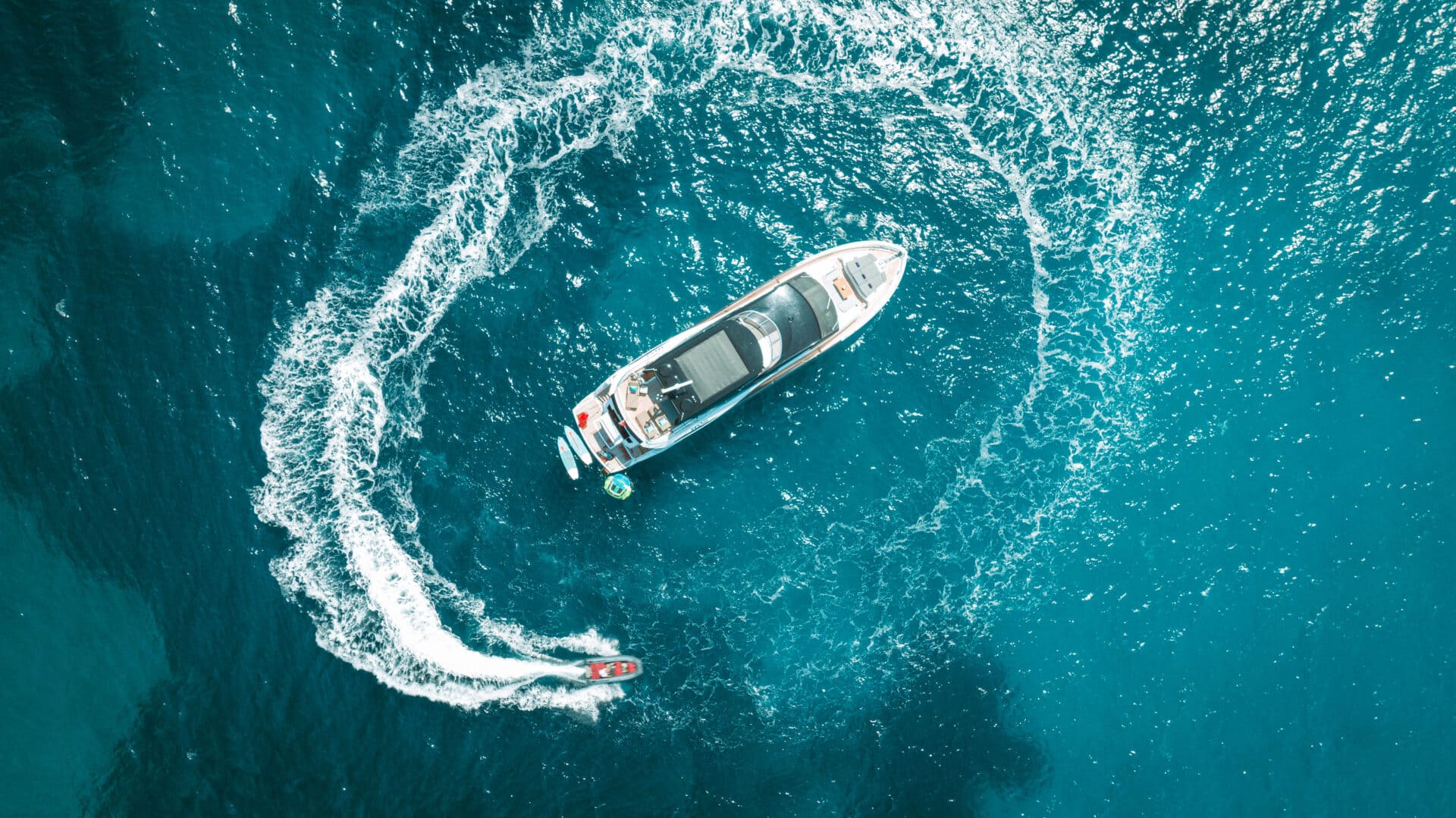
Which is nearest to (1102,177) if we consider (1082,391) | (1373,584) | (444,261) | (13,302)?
(1082,391)

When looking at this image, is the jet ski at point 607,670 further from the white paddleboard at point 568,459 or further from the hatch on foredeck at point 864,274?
the hatch on foredeck at point 864,274

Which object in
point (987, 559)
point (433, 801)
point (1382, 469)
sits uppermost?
point (433, 801)

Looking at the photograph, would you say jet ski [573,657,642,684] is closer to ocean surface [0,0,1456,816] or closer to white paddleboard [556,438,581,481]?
ocean surface [0,0,1456,816]

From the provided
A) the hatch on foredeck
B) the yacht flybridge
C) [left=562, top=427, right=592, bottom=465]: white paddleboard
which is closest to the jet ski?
the yacht flybridge

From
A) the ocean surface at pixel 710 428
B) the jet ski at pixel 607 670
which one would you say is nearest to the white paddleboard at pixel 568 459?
the ocean surface at pixel 710 428

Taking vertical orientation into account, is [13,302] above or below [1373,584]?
above

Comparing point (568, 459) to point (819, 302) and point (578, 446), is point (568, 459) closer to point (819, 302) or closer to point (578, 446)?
point (578, 446)

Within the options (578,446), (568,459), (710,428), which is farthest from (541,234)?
(710,428)

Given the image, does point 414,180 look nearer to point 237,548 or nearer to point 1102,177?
point 237,548
